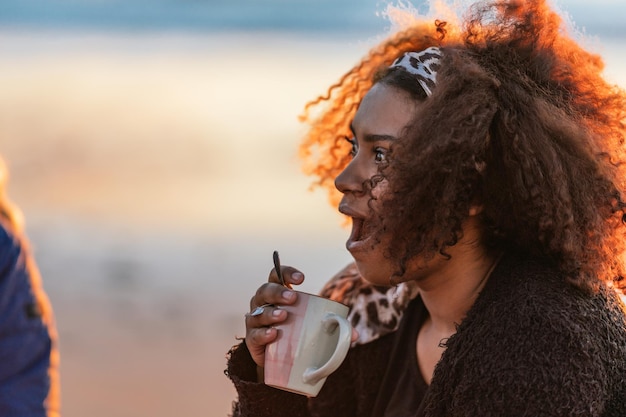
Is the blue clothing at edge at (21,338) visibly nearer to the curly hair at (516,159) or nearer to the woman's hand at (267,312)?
the woman's hand at (267,312)

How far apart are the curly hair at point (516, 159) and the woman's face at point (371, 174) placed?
4 cm

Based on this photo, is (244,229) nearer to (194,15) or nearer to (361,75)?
(361,75)

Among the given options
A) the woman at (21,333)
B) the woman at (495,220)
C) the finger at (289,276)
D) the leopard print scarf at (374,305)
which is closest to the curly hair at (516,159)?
the woman at (495,220)

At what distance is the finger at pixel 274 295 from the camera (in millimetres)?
2113

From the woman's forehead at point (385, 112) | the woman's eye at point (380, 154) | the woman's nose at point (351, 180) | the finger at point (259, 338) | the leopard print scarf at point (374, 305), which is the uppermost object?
the woman's forehead at point (385, 112)

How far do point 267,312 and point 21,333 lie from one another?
23.7 inches

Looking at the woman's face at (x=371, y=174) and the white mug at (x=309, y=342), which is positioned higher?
the woman's face at (x=371, y=174)

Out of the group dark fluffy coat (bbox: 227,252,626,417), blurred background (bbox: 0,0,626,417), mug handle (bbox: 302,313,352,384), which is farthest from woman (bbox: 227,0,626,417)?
blurred background (bbox: 0,0,626,417)

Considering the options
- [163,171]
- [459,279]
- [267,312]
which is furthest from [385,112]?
[163,171]

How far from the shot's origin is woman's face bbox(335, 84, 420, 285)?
219cm

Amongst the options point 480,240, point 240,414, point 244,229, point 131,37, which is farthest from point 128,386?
point 131,37

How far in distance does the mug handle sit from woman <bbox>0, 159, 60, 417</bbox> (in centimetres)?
54

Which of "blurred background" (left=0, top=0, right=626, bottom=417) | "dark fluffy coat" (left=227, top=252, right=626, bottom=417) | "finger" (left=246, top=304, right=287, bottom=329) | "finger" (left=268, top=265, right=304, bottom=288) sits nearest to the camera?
"dark fluffy coat" (left=227, top=252, right=626, bottom=417)

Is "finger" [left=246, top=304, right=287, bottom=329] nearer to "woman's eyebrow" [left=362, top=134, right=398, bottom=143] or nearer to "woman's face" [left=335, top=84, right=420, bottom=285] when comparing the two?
"woman's face" [left=335, top=84, right=420, bottom=285]
